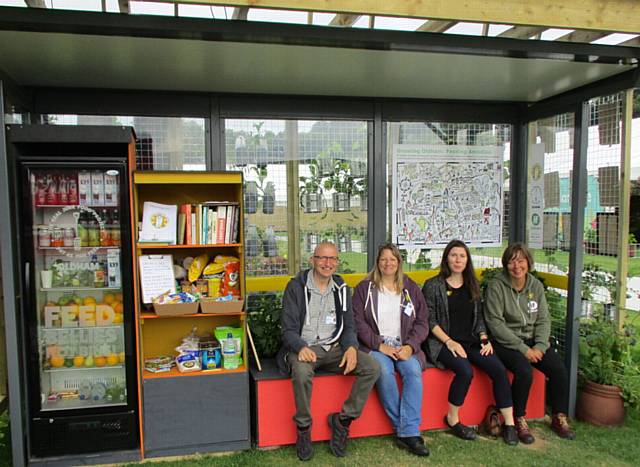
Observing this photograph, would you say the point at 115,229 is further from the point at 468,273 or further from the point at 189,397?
the point at 468,273

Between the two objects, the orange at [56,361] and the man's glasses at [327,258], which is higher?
the man's glasses at [327,258]

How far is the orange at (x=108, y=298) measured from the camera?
3203 mm

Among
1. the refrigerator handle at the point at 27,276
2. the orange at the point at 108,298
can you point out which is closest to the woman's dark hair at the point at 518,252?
the orange at the point at 108,298

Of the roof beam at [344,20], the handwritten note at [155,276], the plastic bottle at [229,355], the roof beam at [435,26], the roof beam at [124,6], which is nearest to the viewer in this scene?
the roof beam at [124,6]

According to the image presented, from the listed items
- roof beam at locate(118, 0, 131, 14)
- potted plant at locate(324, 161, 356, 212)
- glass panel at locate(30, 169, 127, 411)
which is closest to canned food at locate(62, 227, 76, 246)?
glass panel at locate(30, 169, 127, 411)

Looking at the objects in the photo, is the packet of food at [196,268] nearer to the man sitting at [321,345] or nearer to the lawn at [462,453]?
the man sitting at [321,345]

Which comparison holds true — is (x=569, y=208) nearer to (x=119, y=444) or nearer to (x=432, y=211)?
(x=432, y=211)

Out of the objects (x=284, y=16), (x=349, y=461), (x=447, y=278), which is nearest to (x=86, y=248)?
(x=284, y=16)

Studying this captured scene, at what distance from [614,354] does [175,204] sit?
3.47 meters

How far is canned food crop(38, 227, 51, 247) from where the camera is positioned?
298 cm

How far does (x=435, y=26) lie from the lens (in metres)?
2.78

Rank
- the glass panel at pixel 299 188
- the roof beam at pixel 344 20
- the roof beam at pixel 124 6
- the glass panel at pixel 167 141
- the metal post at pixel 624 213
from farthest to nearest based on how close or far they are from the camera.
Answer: the glass panel at pixel 299 188, the glass panel at pixel 167 141, the metal post at pixel 624 213, the roof beam at pixel 344 20, the roof beam at pixel 124 6

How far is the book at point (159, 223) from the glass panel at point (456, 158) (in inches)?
76.6

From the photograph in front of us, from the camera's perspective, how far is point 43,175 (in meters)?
2.98
